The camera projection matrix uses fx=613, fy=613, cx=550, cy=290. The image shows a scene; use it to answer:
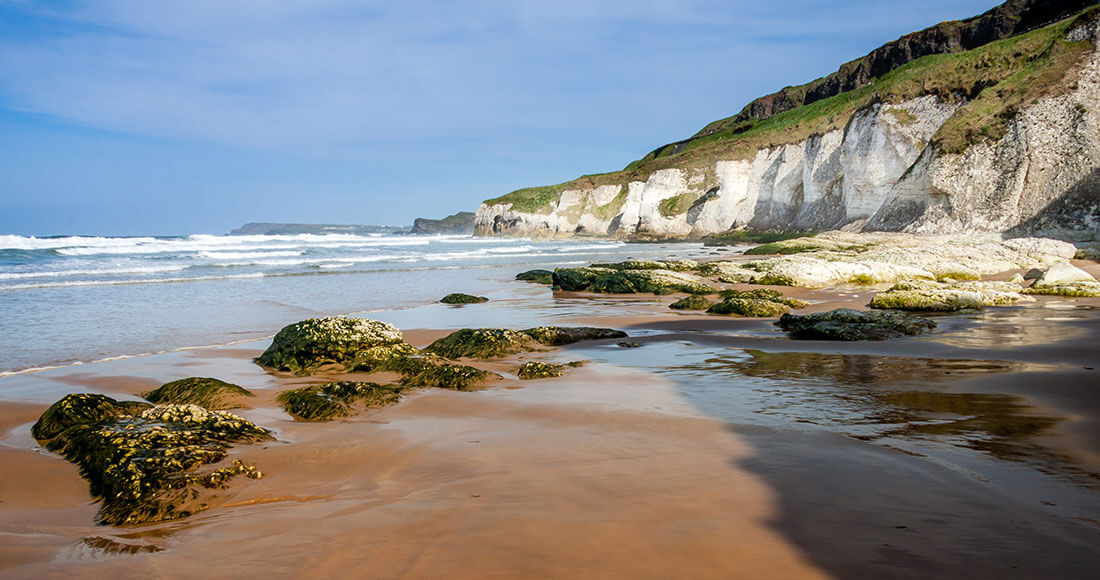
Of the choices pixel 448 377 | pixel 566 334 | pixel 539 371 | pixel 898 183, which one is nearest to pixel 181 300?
pixel 566 334

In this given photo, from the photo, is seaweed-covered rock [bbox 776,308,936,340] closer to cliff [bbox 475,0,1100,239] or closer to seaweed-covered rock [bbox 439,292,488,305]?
seaweed-covered rock [bbox 439,292,488,305]

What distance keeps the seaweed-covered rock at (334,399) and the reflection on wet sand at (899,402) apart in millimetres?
2875

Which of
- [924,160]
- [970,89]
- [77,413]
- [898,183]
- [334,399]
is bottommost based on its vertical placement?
[334,399]

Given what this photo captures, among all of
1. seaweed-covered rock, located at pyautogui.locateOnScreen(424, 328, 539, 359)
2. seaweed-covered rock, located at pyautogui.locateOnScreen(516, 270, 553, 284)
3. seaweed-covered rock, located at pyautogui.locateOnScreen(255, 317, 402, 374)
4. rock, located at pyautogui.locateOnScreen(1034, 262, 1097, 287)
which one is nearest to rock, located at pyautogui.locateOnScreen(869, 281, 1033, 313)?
rock, located at pyautogui.locateOnScreen(1034, 262, 1097, 287)

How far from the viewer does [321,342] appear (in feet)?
22.2

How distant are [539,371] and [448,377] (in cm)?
90

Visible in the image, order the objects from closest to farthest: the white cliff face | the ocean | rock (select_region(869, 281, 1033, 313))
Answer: the ocean < rock (select_region(869, 281, 1033, 313)) < the white cliff face

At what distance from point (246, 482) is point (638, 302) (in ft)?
33.4

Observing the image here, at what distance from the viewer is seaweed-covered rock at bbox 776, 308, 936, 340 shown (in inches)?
286

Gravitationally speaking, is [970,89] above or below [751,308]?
above

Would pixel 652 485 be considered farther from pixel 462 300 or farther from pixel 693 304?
pixel 462 300

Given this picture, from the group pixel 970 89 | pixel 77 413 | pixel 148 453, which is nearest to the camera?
pixel 148 453

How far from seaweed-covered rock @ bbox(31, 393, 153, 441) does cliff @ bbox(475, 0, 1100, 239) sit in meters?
26.0

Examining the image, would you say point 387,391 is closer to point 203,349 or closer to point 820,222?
point 203,349
